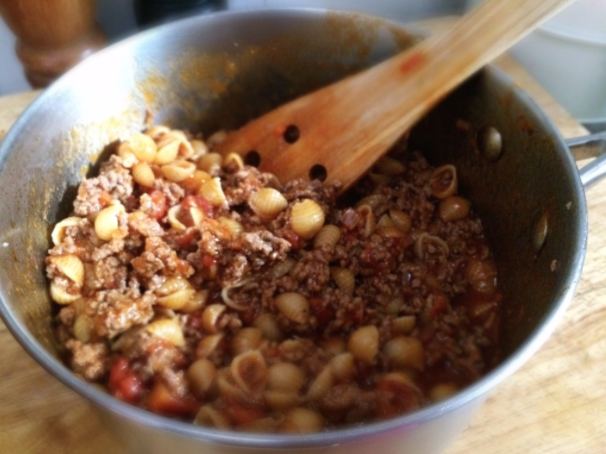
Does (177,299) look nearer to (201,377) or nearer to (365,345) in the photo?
(201,377)

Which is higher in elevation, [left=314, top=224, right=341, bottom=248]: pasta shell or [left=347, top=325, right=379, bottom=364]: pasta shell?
[left=314, top=224, right=341, bottom=248]: pasta shell

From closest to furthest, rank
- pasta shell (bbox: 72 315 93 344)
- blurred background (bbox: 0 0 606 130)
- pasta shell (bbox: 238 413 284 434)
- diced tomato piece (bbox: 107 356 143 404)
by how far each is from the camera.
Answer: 1. pasta shell (bbox: 238 413 284 434)
2. diced tomato piece (bbox: 107 356 143 404)
3. pasta shell (bbox: 72 315 93 344)
4. blurred background (bbox: 0 0 606 130)

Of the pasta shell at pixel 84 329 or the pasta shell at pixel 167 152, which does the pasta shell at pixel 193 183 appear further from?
the pasta shell at pixel 84 329

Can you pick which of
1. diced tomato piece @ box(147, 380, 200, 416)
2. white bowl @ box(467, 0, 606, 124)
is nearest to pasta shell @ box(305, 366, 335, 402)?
diced tomato piece @ box(147, 380, 200, 416)

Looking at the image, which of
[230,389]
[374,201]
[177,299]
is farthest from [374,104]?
[230,389]

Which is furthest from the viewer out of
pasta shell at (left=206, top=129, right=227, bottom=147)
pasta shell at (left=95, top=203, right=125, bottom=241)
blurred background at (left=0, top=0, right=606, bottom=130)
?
blurred background at (left=0, top=0, right=606, bottom=130)

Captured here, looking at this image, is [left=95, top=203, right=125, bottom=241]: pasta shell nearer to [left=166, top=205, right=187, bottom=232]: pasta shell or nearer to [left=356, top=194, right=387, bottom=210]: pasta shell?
[left=166, top=205, right=187, bottom=232]: pasta shell

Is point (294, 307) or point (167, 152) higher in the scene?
point (167, 152)
